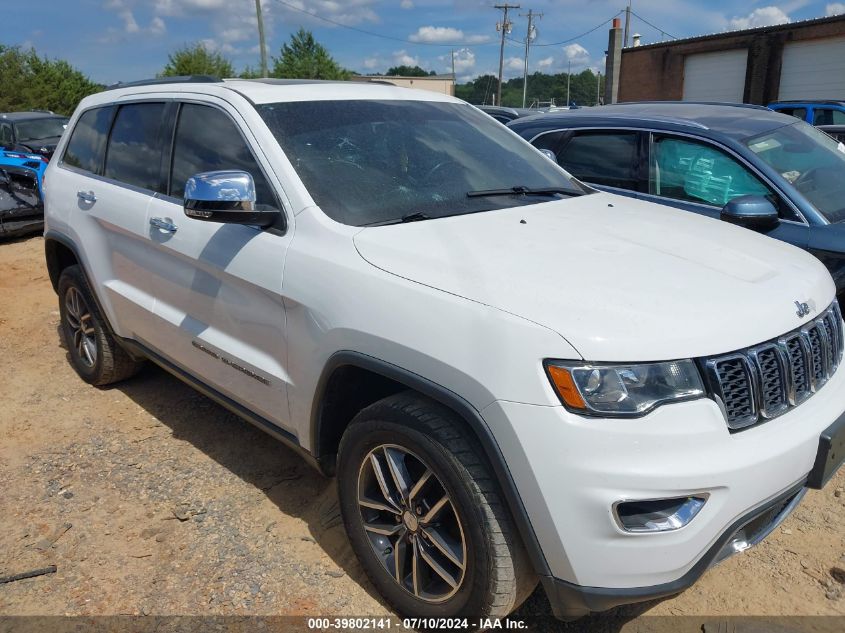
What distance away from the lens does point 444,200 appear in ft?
9.71

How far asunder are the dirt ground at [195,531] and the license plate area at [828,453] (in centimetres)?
69

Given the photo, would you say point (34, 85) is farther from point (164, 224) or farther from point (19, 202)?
point (164, 224)

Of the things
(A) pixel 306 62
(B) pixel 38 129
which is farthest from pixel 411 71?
(B) pixel 38 129

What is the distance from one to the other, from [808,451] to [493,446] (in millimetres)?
979

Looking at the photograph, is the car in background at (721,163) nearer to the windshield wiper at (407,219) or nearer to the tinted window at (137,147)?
the windshield wiper at (407,219)

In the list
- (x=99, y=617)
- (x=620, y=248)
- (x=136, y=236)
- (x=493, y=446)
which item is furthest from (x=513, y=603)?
(x=136, y=236)

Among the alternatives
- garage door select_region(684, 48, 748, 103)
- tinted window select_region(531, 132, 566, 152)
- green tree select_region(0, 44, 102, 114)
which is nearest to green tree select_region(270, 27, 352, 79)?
green tree select_region(0, 44, 102, 114)

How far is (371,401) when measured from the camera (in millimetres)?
2748

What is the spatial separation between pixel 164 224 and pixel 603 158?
311 cm

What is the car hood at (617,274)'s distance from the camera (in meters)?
1.99

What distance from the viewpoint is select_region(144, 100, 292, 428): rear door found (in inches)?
111

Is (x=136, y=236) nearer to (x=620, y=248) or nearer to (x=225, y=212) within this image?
(x=225, y=212)

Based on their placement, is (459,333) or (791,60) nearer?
(459,333)

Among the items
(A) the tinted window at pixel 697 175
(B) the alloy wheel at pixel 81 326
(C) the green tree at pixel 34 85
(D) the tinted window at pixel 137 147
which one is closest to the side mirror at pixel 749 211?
(A) the tinted window at pixel 697 175
